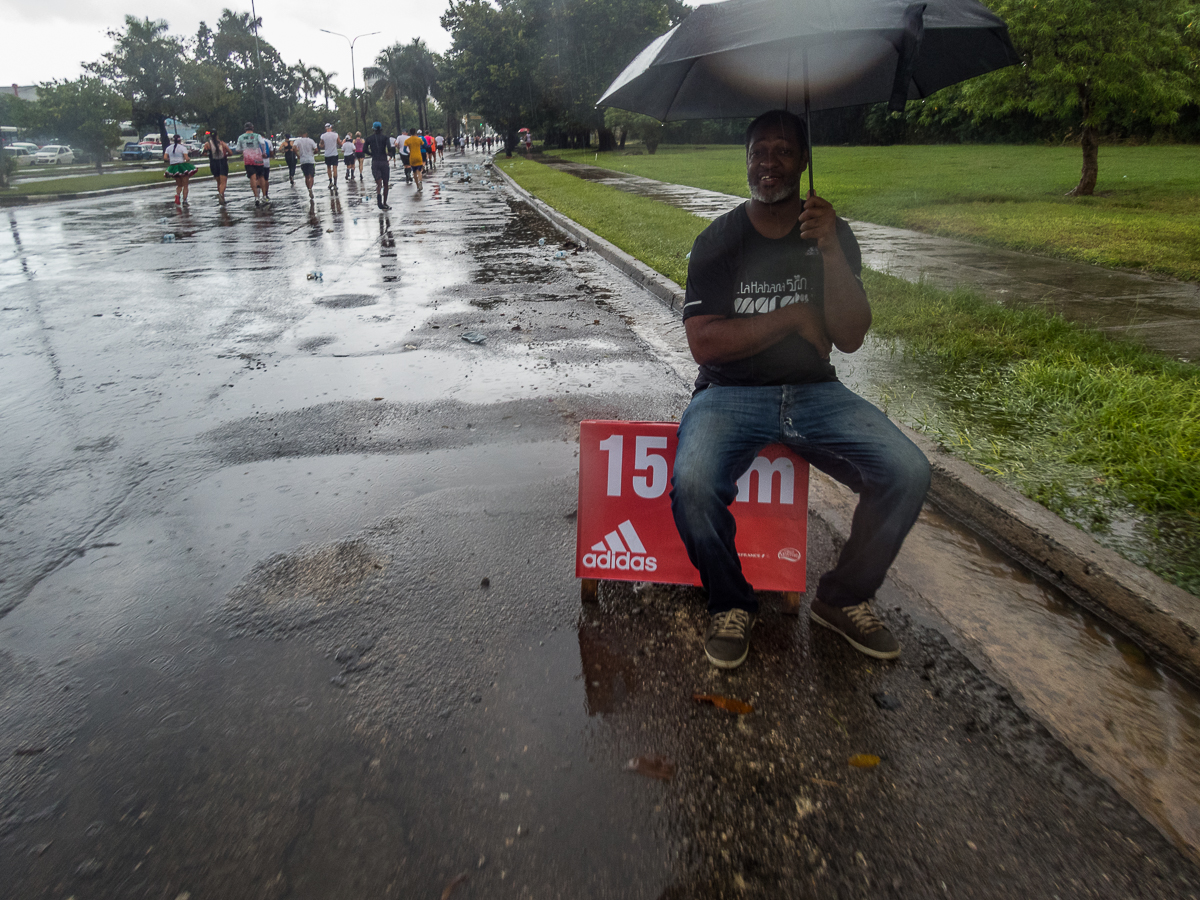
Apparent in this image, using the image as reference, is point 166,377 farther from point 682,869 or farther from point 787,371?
point 682,869

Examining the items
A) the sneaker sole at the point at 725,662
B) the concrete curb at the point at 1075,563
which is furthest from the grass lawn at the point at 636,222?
the sneaker sole at the point at 725,662

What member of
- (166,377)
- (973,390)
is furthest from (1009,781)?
(166,377)

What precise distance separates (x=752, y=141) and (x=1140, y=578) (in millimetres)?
2230

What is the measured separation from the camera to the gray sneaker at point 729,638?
278 centimetres

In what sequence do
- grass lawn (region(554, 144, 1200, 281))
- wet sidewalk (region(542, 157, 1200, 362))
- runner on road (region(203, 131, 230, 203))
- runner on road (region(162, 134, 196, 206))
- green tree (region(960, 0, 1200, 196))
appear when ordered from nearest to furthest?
wet sidewalk (region(542, 157, 1200, 362)) → grass lawn (region(554, 144, 1200, 281)) → green tree (region(960, 0, 1200, 196)) → runner on road (region(162, 134, 196, 206)) → runner on road (region(203, 131, 230, 203))

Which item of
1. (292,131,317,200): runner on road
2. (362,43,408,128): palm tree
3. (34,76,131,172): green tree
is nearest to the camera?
(292,131,317,200): runner on road

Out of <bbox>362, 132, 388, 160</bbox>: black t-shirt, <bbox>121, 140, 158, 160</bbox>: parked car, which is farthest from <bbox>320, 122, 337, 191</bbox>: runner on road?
<bbox>121, 140, 158, 160</bbox>: parked car

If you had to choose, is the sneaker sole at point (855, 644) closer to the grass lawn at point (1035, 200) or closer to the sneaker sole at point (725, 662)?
the sneaker sole at point (725, 662)

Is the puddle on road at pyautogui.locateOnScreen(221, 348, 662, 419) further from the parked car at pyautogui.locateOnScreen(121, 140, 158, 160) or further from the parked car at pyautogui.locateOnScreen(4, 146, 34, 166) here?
the parked car at pyautogui.locateOnScreen(121, 140, 158, 160)

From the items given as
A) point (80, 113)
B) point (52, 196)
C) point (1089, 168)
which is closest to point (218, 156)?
point (52, 196)

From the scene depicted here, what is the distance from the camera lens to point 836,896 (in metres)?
1.92

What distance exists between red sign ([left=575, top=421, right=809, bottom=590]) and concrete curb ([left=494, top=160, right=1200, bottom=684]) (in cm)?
110

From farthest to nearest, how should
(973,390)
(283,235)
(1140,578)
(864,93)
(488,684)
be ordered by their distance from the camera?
(283,235)
(973,390)
(864,93)
(1140,578)
(488,684)

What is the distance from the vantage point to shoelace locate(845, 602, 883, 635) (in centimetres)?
285
